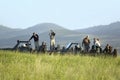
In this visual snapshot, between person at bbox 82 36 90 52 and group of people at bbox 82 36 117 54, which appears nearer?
group of people at bbox 82 36 117 54

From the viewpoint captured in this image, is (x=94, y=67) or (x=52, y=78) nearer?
(x=52, y=78)

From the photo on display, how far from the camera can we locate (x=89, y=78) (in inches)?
438

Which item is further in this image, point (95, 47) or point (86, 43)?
point (95, 47)

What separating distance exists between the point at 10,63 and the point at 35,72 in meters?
1.56

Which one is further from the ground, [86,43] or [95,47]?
[86,43]

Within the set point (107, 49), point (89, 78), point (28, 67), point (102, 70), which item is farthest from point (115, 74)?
point (107, 49)

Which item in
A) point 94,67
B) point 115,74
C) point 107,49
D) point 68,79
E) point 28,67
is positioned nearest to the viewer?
point 68,79

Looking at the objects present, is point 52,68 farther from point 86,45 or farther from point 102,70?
point 86,45

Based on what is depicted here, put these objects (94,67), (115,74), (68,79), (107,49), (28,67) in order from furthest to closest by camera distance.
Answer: (107,49), (94,67), (115,74), (28,67), (68,79)

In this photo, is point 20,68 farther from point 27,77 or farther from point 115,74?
point 115,74

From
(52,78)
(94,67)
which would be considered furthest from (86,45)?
(52,78)

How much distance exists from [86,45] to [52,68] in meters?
12.8

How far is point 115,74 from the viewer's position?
40.6 feet

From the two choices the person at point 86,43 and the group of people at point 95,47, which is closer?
the group of people at point 95,47
